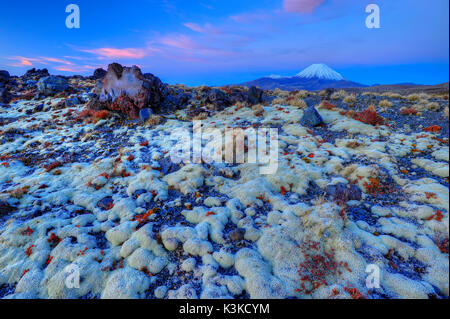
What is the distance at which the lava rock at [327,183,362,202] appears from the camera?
853cm

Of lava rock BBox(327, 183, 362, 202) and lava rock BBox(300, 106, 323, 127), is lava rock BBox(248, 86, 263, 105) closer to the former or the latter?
lava rock BBox(300, 106, 323, 127)

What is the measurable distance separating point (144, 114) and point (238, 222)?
15421 mm

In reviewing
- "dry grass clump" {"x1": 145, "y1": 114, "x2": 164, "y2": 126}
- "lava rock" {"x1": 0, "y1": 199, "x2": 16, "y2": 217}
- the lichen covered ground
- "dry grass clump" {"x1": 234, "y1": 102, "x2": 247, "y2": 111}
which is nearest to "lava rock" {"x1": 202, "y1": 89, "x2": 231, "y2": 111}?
"dry grass clump" {"x1": 234, "y1": 102, "x2": 247, "y2": 111}

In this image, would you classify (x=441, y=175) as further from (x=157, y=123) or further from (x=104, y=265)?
(x=157, y=123)

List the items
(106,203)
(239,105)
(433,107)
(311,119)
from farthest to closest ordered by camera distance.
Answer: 1. (239,105)
2. (433,107)
3. (311,119)
4. (106,203)

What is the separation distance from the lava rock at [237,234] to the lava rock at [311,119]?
11.8m

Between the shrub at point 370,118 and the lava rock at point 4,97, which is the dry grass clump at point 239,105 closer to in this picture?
the shrub at point 370,118

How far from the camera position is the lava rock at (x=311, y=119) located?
15.6 meters

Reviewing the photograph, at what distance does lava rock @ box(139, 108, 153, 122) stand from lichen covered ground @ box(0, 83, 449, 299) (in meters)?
5.62

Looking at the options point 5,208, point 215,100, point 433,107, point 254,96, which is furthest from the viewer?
point 254,96

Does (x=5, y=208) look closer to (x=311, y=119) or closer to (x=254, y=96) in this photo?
A: (x=311, y=119)

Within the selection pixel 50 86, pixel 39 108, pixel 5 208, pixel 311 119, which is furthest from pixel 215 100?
pixel 50 86

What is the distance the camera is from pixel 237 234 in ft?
23.2
